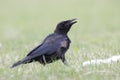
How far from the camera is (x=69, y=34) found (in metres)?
18.0

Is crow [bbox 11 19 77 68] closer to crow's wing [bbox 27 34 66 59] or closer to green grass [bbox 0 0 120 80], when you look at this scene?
crow's wing [bbox 27 34 66 59]

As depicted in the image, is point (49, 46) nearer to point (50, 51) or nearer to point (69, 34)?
point (50, 51)

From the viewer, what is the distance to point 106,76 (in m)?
→ 8.14

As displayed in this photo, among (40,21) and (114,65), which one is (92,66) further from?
(40,21)

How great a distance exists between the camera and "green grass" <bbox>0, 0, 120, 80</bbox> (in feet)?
27.3

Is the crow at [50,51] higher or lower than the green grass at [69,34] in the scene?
higher

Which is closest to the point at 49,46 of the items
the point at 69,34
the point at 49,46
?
the point at 49,46

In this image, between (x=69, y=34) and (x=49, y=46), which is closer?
(x=49, y=46)

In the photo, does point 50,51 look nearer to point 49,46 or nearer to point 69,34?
point 49,46

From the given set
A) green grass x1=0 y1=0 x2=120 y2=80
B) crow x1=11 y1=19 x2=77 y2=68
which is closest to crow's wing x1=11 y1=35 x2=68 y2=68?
crow x1=11 y1=19 x2=77 y2=68

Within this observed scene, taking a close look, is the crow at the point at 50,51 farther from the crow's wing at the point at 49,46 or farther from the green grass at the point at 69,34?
the green grass at the point at 69,34

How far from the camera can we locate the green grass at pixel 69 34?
8336mm

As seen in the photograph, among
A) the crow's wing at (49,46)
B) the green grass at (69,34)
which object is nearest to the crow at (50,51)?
the crow's wing at (49,46)

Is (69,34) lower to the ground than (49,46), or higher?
lower
